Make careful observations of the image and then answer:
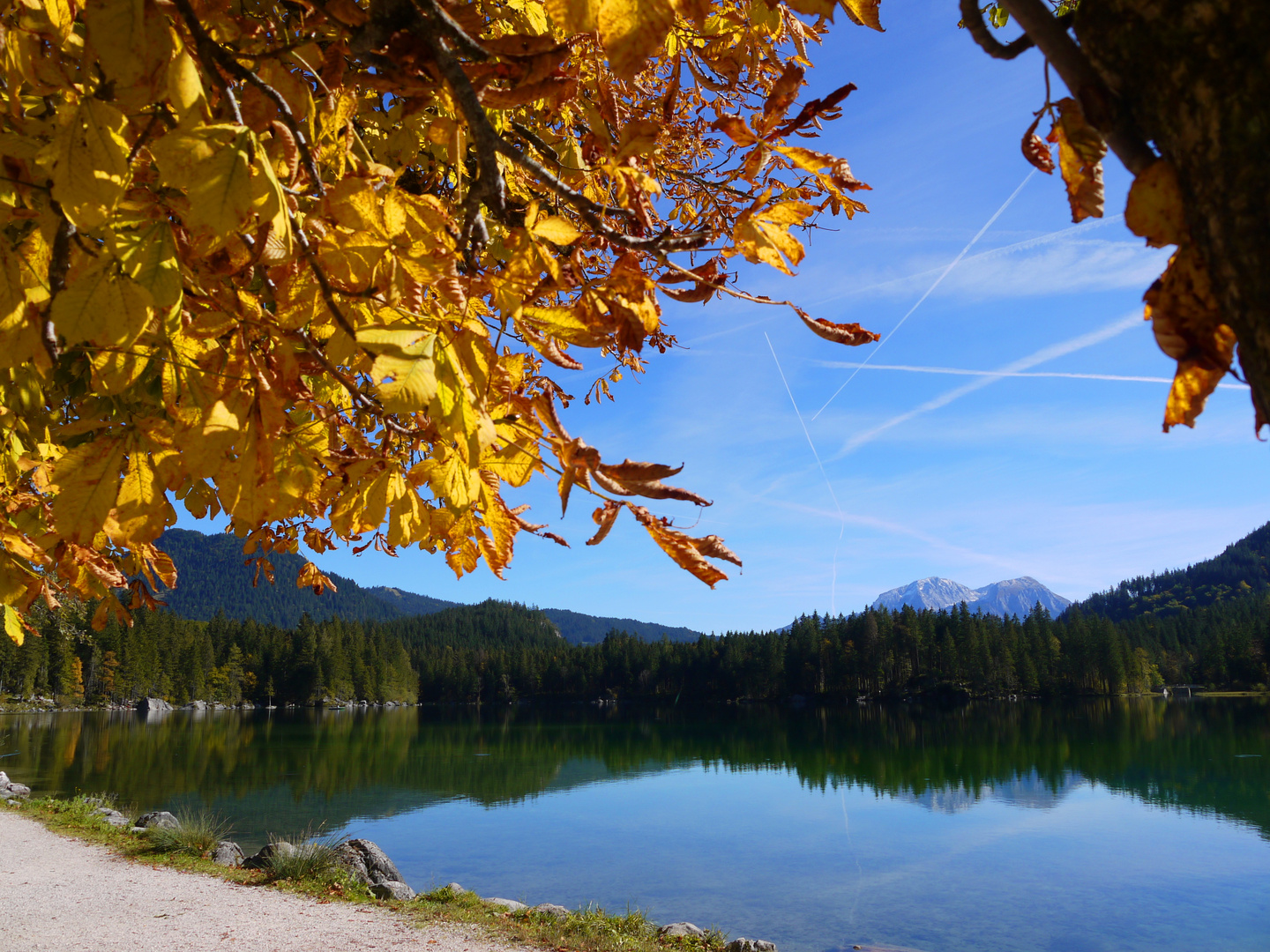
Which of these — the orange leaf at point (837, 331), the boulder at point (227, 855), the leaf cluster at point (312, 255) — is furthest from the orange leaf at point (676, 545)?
the boulder at point (227, 855)

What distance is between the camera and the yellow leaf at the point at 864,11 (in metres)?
1.33

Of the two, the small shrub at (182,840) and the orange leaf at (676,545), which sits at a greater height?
the orange leaf at (676,545)

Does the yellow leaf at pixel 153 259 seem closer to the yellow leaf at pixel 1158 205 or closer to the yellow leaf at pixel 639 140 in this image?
the yellow leaf at pixel 639 140

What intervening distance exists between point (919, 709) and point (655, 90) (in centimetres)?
7757

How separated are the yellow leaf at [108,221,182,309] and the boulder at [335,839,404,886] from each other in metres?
13.5

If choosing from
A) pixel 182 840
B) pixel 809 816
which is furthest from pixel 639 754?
pixel 182 840

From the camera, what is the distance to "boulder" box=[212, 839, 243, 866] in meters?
12.6

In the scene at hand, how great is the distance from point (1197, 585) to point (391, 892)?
20331 cm

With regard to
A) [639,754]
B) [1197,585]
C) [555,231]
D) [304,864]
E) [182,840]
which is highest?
[1197,585]

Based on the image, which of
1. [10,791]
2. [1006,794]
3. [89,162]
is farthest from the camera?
[1006,794]

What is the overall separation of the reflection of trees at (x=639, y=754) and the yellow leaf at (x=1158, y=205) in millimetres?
28844

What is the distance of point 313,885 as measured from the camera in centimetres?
1131

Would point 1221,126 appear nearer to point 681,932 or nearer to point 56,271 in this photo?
point 56,271

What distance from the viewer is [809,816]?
2497cm
